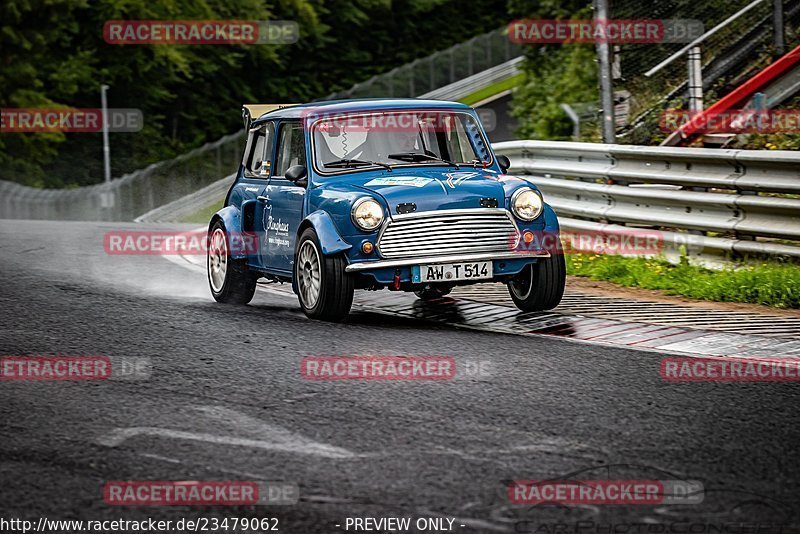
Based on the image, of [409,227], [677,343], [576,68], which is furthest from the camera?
[576,68]

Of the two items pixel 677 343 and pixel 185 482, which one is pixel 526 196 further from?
pixel 185 482

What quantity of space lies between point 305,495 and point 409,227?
4.62 m

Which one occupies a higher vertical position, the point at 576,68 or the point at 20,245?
the point at 576,68

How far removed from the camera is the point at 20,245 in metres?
16.8

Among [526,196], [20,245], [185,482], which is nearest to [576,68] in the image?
[20,245]

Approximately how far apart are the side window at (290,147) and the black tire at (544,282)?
212cm

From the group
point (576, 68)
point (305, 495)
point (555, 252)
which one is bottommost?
point (305, 495)

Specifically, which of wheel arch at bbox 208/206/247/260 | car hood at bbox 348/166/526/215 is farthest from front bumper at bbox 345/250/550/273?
wheel arch at bbox 208/206/247/260

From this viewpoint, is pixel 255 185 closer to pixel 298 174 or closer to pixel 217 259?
pixel 217 259

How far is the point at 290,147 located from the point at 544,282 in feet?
8.42

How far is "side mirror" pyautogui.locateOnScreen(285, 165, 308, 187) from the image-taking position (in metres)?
10.4

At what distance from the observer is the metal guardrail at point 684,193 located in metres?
11.2

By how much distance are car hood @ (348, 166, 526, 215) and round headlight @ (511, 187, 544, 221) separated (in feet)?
0.25

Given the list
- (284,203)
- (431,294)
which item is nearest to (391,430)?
(284,203)
